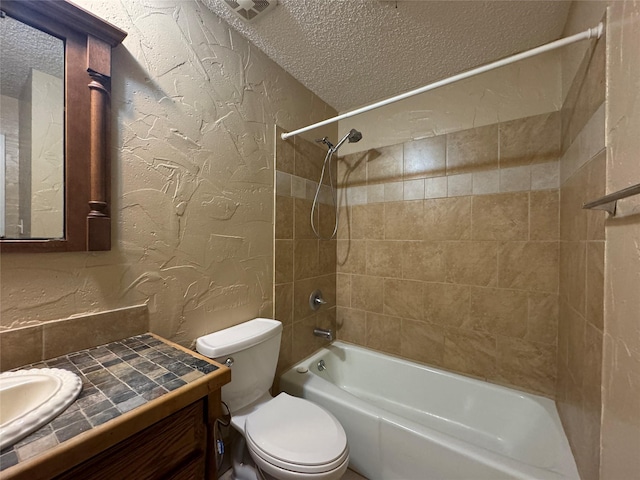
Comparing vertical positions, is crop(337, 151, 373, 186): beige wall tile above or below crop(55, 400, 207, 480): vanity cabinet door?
above

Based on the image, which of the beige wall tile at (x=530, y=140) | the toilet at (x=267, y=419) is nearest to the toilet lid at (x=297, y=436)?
the toilet at (x=267, y=419)

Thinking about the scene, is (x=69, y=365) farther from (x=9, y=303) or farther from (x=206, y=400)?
(x=206, y=400)

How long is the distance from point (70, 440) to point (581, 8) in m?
2.12

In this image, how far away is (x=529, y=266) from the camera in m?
1.43

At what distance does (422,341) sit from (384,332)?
273 millimetres

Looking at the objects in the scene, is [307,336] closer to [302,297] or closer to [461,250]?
[302,297]

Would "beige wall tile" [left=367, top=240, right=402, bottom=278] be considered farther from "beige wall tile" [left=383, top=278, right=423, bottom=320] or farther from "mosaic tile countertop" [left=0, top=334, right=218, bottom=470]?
"mosaic tile countertop" [left=0, top=334, right=218, bottom=470]

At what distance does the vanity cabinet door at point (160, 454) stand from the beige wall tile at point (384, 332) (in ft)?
4.73

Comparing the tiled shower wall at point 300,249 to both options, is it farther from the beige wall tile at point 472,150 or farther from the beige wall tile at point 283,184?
the beige wall tile at point 472,150

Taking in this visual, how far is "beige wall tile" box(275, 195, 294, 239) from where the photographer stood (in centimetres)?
154

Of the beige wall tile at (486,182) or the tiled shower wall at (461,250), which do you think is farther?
the beige wall tile at (486,182)

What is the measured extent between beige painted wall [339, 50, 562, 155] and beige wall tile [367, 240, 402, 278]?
0.76 meters

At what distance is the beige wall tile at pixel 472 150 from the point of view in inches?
60.4

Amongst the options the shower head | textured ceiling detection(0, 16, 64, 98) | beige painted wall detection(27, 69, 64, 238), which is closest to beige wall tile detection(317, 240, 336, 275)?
the shower head
